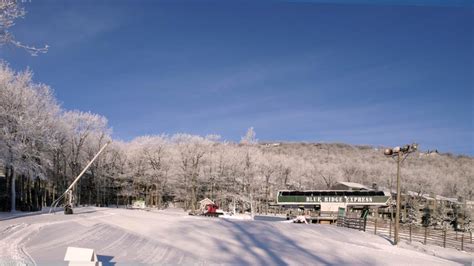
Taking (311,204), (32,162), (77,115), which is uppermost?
(77,115)

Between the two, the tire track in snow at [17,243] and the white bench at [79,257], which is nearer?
the white bench at [79,257]

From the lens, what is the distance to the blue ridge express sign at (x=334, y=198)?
57.2 meters

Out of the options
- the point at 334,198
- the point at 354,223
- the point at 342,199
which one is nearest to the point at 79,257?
the point at 354,223

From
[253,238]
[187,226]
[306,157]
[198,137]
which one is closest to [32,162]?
[187,226]

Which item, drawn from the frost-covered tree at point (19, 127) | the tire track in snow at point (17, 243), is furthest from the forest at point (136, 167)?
the tire track in snow at point (17, 243)

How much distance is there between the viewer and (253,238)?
50.5ft

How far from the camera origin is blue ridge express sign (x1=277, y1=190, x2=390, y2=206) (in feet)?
188

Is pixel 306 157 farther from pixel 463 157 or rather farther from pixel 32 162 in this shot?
pixel 32 162

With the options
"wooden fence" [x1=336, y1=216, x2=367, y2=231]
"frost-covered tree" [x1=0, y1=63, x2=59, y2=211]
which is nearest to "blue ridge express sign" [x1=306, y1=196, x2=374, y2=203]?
"wooden fence" [x1=336, y1=216, x2=367, y2=231]

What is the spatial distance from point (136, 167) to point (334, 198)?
108 feet

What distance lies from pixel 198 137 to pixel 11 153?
4549cm

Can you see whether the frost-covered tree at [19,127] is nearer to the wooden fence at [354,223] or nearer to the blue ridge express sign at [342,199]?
the wooden fence at [354,223]

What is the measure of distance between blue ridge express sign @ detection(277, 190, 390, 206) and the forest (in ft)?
39.6

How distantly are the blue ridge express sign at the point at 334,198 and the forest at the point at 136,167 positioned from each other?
39.6ft
